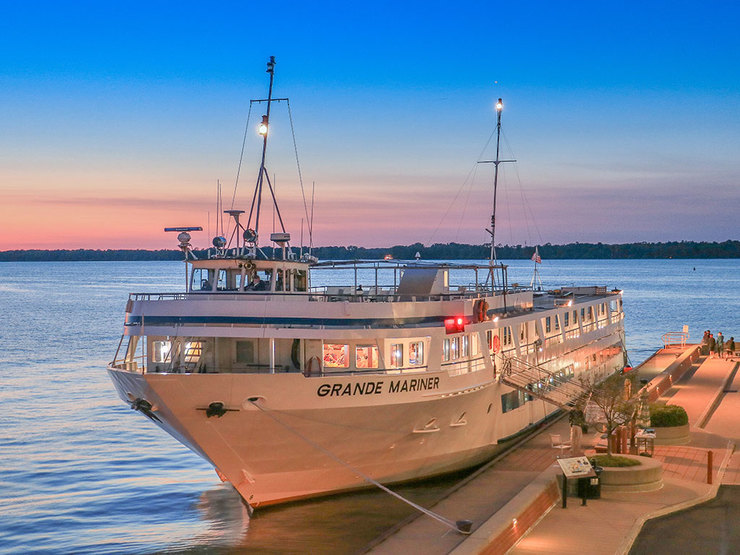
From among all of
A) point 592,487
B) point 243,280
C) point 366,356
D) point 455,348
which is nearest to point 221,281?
point 243,280

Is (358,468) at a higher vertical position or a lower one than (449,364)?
lower

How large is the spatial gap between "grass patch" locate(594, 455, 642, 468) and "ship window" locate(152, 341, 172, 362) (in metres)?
11.8

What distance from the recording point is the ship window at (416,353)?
2408cm

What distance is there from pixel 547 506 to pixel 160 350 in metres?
11.4

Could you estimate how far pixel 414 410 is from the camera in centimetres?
2353

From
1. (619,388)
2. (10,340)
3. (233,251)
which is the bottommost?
(10,340)

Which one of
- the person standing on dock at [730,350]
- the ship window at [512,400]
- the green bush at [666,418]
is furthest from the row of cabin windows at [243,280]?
the person standing on dock at [730,350]

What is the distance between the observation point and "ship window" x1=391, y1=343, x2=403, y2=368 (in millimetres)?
23641

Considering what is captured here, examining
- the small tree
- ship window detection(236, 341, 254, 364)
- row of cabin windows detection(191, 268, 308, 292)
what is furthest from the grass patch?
row of cabin windows detection(191, 268, 308, 292)

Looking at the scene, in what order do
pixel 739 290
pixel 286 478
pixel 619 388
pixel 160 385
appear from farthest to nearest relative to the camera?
pixel 739 290, pixel 619 388, pixel 286 478, pixel 160 385

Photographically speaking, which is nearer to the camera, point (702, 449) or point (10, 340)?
point (702, 449)

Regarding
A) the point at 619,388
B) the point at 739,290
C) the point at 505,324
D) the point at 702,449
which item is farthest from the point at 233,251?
the point at 739,290

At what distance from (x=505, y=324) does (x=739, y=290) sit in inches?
7104

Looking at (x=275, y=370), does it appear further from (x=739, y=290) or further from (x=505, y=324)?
(x=739, y=290)
